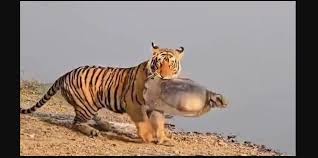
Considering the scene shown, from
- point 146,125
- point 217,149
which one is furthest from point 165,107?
point 217,149

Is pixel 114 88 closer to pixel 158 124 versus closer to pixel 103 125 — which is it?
pixel 103 125

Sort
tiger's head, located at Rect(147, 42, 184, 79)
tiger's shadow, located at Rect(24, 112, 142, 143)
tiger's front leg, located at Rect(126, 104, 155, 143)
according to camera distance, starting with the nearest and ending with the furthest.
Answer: tiger's head, located at Rect(147, 42, 184, 79) < tiger's front leg, located at Rect(126, 104, 155, 143) < tiger's shadow, located at Rect(24, 112, 142, 143)

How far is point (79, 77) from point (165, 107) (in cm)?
143

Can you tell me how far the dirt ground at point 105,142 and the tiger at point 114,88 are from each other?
0.20 m

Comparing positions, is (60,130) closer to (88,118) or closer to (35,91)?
(88,118)

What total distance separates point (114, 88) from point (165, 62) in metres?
0.94

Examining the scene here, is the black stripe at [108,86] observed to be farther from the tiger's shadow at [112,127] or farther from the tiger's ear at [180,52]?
the tiger's ear at [180,52]

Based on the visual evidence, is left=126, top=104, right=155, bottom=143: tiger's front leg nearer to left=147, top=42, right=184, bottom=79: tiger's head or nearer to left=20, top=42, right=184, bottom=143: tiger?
left=20, top=42, right=184, bottom=143: tiger

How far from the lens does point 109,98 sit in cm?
909

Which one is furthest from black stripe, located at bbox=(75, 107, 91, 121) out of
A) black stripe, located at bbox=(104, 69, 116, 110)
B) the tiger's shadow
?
black stripe, located at bbox=(104, 69, 116, 110)

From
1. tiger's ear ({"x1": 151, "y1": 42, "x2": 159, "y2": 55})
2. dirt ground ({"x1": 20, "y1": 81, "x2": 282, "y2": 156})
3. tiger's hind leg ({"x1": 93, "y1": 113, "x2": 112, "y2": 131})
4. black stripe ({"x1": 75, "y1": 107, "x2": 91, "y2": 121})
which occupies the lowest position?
dirt ground ({"x1": 20, "y1": 81, "x2": 282, "y2": 156})

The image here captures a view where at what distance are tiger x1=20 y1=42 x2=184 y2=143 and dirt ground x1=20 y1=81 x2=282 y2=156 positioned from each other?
7.9 inches

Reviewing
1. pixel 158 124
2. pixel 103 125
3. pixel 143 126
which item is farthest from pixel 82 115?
pixel 158 124

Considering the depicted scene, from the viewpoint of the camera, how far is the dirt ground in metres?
7.87
